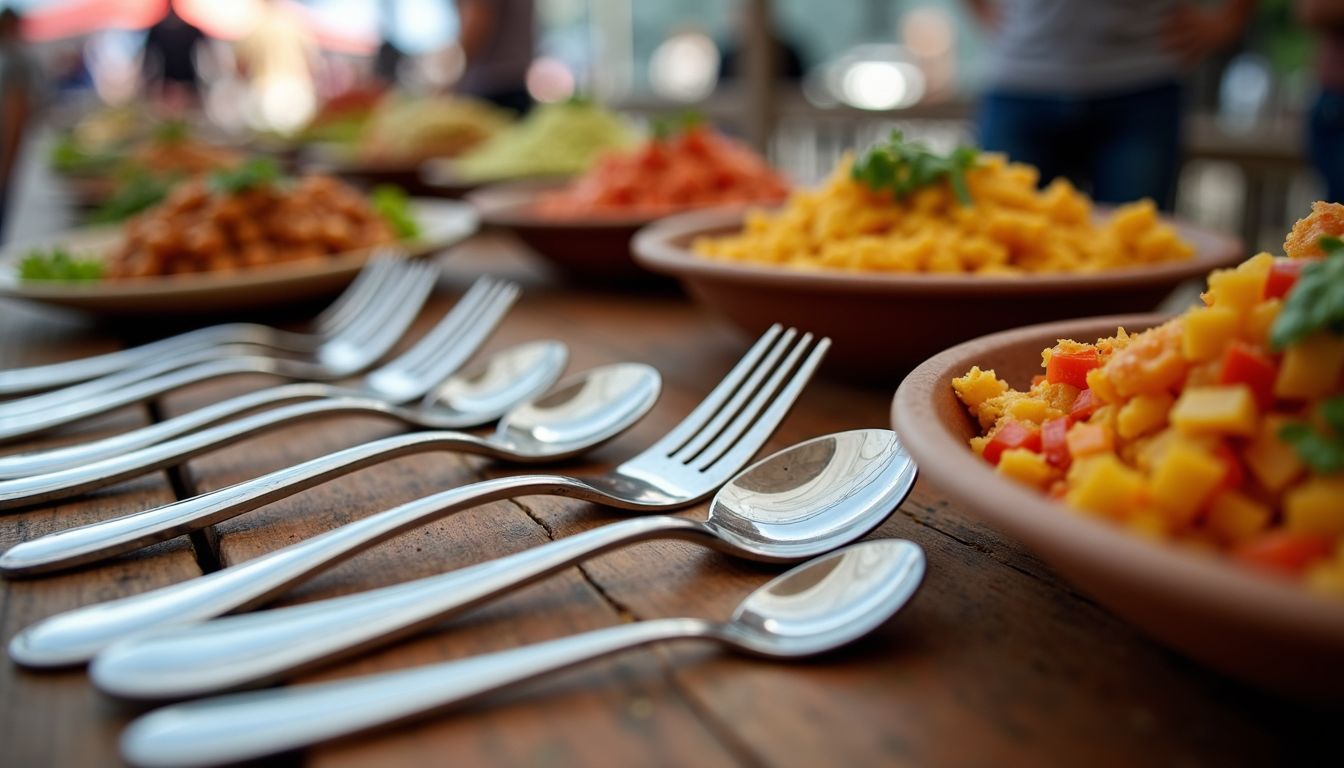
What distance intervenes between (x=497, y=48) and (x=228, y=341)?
375cm

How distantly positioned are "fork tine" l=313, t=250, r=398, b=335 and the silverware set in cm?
34

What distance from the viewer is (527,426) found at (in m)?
1.03

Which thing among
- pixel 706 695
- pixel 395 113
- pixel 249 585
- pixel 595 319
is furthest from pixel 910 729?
pixel 395 113

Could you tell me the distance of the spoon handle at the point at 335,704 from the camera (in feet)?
1.60

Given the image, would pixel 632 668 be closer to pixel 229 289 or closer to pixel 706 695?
pixel 706 695

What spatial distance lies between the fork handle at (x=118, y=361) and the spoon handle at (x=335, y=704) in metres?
0.97

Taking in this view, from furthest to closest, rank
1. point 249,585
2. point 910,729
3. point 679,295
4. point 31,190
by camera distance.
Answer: point 31,190
point 679,295
point 249,585
point 910,729

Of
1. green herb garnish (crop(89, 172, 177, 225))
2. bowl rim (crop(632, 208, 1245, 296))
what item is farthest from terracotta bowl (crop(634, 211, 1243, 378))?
green herb garnish (crop(89, 172, 177, 225))

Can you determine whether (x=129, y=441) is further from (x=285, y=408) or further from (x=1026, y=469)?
(x=1026, y=469)

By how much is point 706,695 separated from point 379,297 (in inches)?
47.1

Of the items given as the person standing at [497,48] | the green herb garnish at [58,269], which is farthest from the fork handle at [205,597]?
the person standing at [497,48]

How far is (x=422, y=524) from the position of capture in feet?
2.24

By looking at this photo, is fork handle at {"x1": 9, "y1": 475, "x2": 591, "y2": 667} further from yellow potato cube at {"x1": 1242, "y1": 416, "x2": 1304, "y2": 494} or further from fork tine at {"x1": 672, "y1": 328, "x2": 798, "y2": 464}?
yellow potato cube at {"x1": 1242, "y1": 416, "x2": 1304, "y2": 494}

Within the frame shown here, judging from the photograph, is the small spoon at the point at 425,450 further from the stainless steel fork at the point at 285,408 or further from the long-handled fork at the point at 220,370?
the long-handled fork at the point at 220,370
